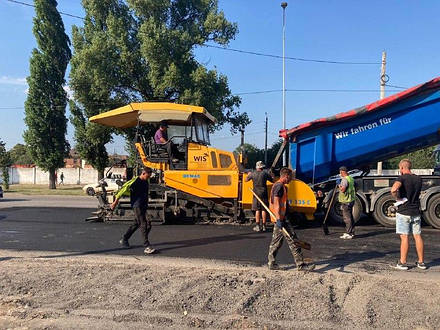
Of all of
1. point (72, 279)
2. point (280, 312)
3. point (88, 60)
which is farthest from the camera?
point (88, 60)

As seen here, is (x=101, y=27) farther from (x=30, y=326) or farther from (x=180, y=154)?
(x=30, y=326)

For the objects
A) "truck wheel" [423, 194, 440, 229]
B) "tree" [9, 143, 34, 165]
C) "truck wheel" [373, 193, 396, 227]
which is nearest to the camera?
"truck wheel" [423, 194, 440, 229]

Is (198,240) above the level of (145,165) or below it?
below

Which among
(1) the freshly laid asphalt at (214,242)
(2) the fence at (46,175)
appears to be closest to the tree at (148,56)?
(1) the freshly laid asphalt at (214,242)

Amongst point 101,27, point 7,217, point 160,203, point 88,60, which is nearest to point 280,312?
point 160,203

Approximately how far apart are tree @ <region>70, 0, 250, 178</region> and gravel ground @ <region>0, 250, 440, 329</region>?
16.8 m

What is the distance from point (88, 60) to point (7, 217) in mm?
12500

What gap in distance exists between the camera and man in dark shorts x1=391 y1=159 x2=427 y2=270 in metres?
5.96

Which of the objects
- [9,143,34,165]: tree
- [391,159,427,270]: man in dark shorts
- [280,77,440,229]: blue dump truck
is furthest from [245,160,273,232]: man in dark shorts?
[9,143,34,165]: tree

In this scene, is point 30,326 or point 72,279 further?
point 72,279

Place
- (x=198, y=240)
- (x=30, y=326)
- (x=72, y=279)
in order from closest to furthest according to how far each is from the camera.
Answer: (x=30, y=326), (x=72, y=279), (x=198, y=240)

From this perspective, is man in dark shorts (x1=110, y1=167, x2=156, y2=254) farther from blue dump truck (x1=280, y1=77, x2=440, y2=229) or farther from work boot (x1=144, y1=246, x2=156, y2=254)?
blue dump truck (x1=280, y1=77, x2=440, y2=229)

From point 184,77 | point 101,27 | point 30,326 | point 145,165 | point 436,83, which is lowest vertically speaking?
point 30,326

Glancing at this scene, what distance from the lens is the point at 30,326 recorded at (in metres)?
3.97
